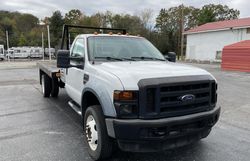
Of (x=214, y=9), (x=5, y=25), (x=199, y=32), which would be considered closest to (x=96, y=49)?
(x=199, y=32)

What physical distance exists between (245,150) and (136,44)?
2.78 metres

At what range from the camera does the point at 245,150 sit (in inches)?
170

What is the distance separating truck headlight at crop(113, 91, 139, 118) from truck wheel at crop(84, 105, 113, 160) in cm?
50

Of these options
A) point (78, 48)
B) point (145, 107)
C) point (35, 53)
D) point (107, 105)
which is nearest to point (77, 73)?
point (78, 48)

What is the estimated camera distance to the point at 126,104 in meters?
3.24

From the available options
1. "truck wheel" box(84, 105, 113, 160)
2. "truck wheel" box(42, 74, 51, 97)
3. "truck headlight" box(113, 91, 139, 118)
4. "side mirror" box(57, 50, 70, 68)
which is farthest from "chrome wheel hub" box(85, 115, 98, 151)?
"truck wheel" box(42, 74, 51, 97)

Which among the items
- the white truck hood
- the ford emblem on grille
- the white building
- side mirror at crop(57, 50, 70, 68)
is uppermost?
the white building

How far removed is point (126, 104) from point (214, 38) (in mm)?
31483

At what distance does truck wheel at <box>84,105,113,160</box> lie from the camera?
3.63m

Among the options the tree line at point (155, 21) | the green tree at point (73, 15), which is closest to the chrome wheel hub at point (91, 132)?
the tree line at point (155, 21)

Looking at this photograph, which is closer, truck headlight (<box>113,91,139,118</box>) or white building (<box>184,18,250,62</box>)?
truck headlight (<box>113,91,139,118</box>)

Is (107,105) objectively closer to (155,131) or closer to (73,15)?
(155,131)

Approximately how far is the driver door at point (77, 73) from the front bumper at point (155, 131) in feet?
5.25

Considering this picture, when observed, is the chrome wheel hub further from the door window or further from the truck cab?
the door window
